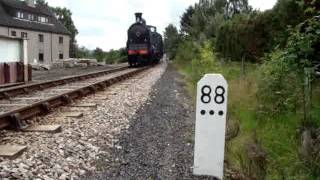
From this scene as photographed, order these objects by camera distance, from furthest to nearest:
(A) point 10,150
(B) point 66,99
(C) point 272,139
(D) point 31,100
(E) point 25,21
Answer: (E) point 25,21, (D) point 31,100, (B) point 66,99, (C) point 272,139, (A) point 10,150

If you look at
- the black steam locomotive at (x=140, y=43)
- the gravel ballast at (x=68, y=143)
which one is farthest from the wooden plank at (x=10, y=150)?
the black steam locomotive at (x=140, y=43)

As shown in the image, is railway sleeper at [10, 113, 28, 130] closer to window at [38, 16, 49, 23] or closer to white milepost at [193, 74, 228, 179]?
white milepost at [193, 74, 228, 179]

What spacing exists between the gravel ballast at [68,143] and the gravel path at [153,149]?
193 millimetres

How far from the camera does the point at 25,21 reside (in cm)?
6612

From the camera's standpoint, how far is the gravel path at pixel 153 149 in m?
5.98

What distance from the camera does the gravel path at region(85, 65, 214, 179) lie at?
5.98 metres

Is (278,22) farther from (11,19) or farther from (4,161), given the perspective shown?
(11,19)

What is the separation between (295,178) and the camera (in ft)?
17.5

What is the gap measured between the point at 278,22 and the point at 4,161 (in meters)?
12.8

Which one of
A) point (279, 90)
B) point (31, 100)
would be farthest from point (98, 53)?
point (279, 90)

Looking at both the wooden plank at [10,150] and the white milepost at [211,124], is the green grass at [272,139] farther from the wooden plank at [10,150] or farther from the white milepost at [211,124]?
the wooden plank at [10,150]

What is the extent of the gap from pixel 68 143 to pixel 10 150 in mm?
957

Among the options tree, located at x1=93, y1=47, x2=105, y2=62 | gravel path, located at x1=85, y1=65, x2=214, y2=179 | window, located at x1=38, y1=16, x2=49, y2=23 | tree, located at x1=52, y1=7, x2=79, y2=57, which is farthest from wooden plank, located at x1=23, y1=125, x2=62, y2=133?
tree, located at x1=52, y1=7, x2=79, y2=57

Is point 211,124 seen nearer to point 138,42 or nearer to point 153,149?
point 153,149
